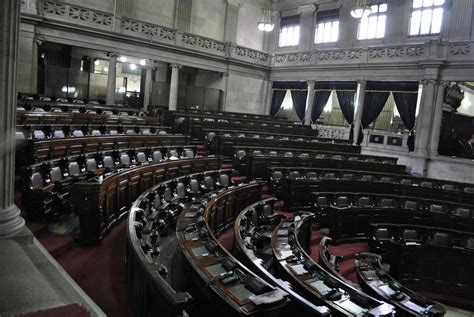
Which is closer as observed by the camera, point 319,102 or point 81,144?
point 81,144

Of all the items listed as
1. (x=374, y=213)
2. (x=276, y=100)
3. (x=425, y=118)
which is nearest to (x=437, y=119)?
(x=425, y=118)

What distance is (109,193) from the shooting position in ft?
16.7

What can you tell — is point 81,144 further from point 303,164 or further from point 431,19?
point 431,19

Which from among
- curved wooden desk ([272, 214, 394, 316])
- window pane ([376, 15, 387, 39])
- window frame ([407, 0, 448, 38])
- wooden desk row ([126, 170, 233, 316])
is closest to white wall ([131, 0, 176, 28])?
window pane ([376, 15, 387, 39])

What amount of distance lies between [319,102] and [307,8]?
15.1 ft

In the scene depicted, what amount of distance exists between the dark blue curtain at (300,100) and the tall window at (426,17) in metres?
5.24

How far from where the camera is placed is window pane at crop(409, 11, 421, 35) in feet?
47.5

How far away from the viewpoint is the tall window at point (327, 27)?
17.0 m

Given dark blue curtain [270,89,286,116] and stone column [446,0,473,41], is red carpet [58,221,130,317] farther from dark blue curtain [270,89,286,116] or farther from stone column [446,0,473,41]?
dark blue curtain [270,89,286,116]

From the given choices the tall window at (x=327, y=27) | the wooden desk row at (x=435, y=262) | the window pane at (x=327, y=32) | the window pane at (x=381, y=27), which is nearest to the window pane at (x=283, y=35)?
the tall window at (x=327, y=27)

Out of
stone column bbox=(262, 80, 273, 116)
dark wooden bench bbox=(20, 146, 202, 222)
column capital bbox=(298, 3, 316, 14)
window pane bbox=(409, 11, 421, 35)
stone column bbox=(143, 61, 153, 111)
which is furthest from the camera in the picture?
stone column bbox=(262, 80, 273, 116)

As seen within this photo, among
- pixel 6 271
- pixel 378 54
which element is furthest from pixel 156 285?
pixel 378 54

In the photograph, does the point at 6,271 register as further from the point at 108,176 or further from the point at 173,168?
the point at 173,168

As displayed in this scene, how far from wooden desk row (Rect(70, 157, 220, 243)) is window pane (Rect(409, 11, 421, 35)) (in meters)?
11.7
